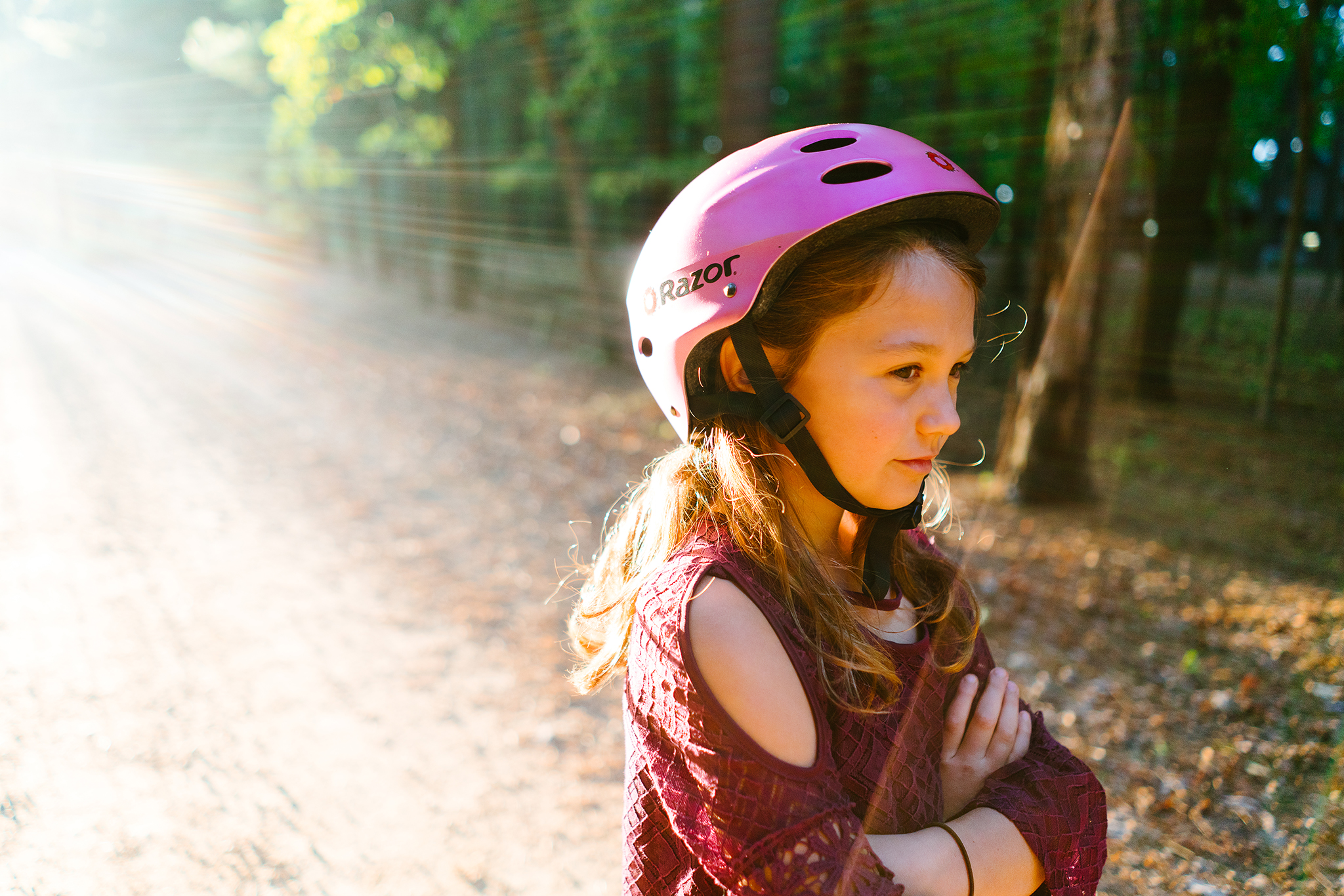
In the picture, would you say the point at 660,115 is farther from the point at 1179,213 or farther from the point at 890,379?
the point at 890,379

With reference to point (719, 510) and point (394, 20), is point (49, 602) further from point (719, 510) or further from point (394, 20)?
point (394, 20)

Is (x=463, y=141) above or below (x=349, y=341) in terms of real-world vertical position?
above

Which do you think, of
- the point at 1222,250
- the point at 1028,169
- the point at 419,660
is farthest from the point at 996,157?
the point at 419,660

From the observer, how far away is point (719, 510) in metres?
1.56

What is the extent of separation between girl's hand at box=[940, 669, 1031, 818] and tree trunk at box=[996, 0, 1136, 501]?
19.0 ft

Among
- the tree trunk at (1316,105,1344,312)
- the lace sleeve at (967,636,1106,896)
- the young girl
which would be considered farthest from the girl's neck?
the tree trunk at (1316,105,1344,312)

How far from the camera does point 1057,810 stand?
61.9 inches

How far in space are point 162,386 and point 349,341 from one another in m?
5.09

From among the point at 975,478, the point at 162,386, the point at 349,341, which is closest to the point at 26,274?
the point at 349,341

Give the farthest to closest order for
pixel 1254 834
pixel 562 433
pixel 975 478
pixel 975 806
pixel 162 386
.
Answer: pixel 162 386, pixel 562 433, pixel 975 478, pixel 1254 834, pixel 975 806

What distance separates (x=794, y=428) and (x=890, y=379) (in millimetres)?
201

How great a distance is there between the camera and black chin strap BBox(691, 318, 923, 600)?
1.57 meters

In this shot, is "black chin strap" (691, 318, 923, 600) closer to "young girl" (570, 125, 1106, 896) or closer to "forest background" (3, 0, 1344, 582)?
"young girl" (570, 125, 1106, 896)

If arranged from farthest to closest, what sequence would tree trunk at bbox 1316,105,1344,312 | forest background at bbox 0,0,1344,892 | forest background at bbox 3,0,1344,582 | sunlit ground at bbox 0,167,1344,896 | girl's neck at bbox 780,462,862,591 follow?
tree trunk at bbox 1316,105,1344,312
forest background at bbox 3,0,1344,582
forest background at bbox 0,0,1344,892
sunlit ground at bbox 0,167,1344,896
girl's neck at bbox 780,462,862,591
